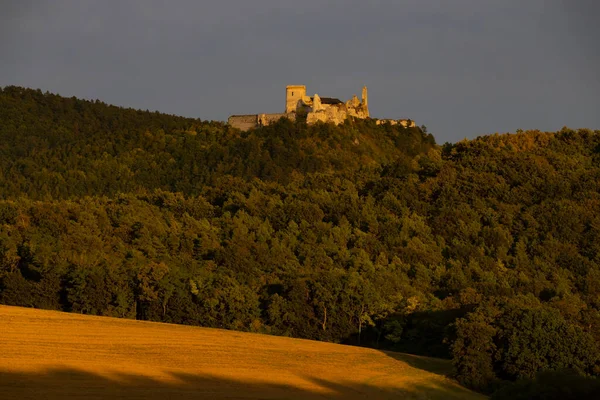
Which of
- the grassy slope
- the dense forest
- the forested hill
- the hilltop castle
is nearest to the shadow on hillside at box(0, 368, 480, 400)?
the grassy slope

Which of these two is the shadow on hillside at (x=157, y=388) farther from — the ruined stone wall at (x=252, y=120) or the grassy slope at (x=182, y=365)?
the ruined stone wall at (x=252, y=120)

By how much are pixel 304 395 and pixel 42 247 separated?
22.6 metres

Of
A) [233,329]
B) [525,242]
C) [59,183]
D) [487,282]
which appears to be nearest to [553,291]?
[487,282]

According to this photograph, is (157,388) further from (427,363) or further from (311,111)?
(311,111)

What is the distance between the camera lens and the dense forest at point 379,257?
37.2 meters

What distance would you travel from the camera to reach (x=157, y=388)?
2903 cm

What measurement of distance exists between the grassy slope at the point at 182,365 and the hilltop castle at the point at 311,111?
6810cm

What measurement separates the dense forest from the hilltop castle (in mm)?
35446

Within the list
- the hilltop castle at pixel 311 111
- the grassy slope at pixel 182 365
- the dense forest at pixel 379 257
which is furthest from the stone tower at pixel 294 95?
the grassy slope at pixel 182 365

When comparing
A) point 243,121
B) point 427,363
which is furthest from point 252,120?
point 427,363

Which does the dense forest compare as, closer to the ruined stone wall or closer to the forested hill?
the forested hill

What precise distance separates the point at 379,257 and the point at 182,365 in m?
21.0

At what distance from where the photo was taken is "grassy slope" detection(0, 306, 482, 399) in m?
29.0

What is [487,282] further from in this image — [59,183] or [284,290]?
[59,183]
